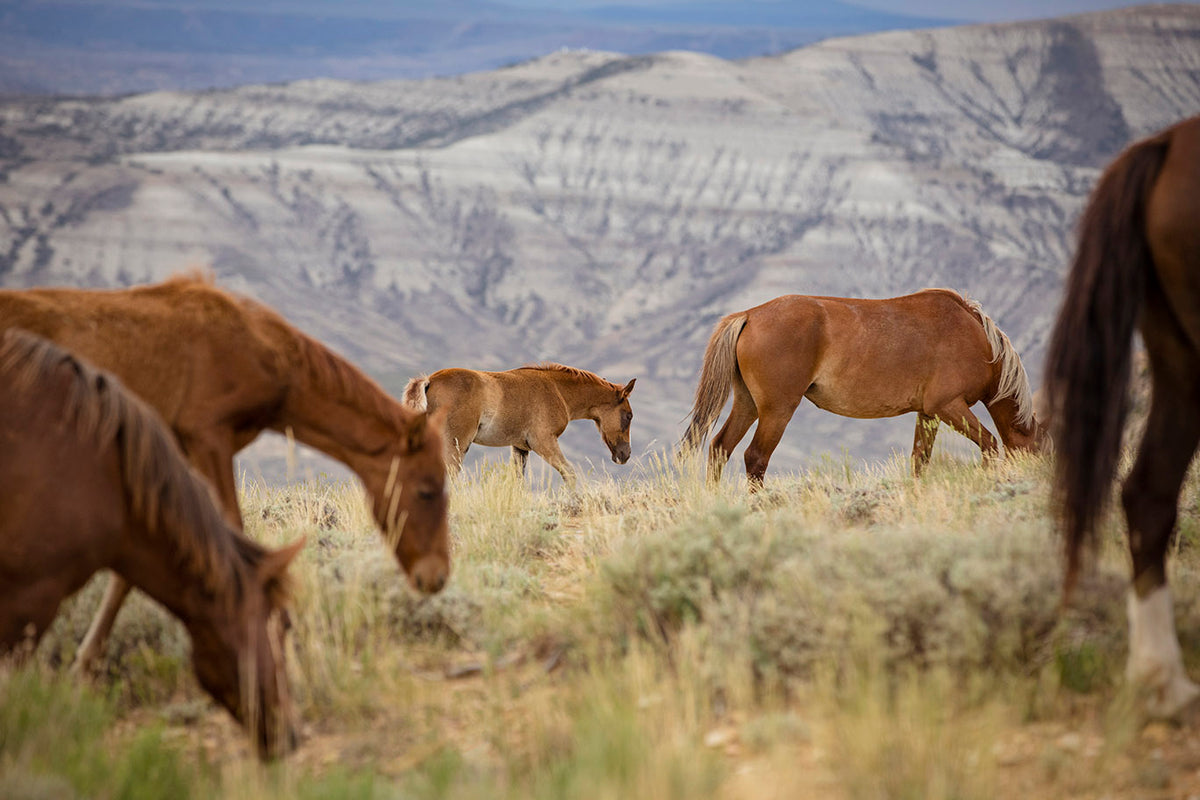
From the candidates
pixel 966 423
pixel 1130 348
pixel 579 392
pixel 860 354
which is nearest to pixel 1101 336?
pixel 1130 348

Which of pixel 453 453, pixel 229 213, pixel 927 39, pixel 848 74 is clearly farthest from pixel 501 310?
pixel 453 453

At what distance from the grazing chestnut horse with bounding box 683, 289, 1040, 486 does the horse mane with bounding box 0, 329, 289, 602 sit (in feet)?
18.5

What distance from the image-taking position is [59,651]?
5.18 metres

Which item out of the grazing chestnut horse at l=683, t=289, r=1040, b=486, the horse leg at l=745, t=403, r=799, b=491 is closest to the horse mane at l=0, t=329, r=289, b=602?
the grazing chestnut horse at l=683, t=289, r=1040, b=486

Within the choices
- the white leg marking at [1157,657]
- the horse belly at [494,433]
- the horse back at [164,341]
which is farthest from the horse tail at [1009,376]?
the horse back at [164,341]

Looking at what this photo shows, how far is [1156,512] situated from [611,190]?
145984 millimetres

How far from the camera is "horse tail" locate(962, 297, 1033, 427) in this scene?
9.43 m

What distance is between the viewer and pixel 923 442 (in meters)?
9.43

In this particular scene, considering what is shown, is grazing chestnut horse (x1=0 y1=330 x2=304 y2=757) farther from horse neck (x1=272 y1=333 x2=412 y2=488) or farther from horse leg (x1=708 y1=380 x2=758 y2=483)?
horse leg (x1=708 y1=380 x2=758 y2=483)

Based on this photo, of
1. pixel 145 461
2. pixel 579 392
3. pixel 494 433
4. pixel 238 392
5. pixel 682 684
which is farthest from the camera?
pixel 579 392

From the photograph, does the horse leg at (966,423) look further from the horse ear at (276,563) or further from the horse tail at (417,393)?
the horse ear at (276,563)

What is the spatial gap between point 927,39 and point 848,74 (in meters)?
18.6

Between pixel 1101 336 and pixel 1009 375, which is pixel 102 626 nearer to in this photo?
pixel 1101 336

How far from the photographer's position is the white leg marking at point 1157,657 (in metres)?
3.99
